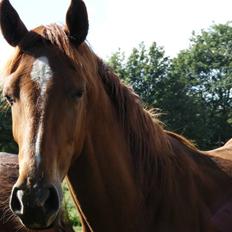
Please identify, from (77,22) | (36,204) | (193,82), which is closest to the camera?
(36,204)

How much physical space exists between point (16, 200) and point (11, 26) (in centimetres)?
133

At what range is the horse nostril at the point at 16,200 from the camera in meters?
2.84

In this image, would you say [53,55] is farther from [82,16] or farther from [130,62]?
[130,62]

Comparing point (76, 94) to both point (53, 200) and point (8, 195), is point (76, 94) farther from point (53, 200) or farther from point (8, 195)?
point (8, 195)

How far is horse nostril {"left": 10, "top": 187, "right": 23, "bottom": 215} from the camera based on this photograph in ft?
9.31

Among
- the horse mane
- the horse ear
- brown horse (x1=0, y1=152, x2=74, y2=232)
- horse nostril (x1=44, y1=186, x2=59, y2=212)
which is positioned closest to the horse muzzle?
horse nostril (x1=44, y1=186, x2=59, y2=212)

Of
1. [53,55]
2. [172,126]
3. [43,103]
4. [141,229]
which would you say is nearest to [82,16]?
[53,55]


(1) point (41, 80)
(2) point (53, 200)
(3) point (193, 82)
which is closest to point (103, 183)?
(2) point (53, 200)

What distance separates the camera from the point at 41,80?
3129 millimetres

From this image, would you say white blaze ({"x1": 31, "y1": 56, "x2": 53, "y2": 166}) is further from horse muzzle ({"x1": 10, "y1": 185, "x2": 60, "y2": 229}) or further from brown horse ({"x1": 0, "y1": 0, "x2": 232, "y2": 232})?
horse muzzle ({"x1": 10, "y1": 185, "x2": 60, "y2": 229})

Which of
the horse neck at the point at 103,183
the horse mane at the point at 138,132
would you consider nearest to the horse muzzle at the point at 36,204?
the horse neck at the point at 103,183

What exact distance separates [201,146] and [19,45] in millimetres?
46153

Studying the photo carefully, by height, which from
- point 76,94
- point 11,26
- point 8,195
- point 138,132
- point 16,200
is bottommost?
point 8,195

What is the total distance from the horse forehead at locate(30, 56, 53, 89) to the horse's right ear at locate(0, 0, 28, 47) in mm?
367
